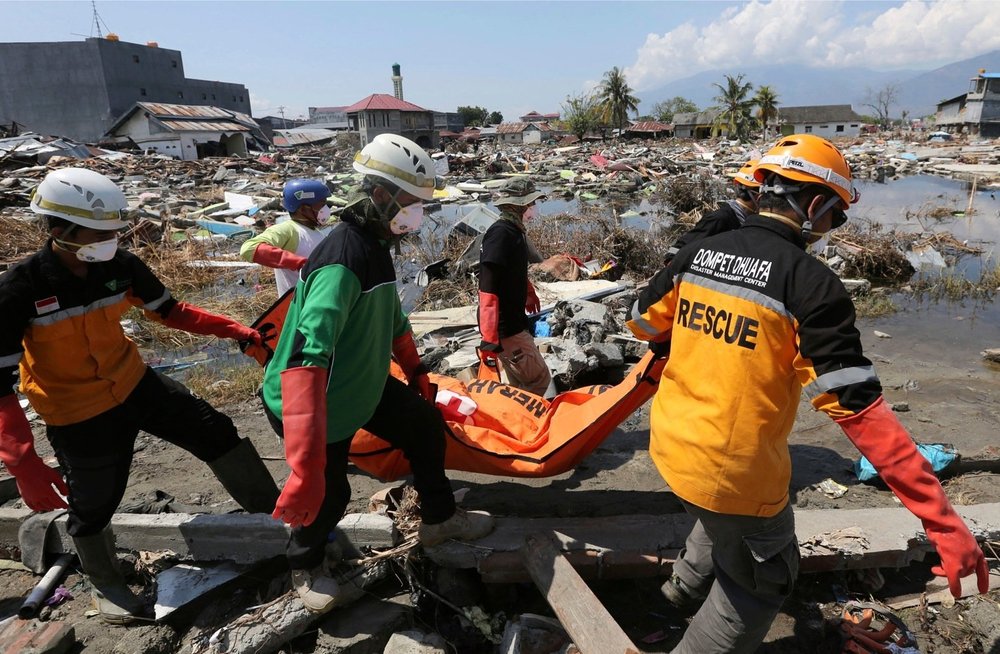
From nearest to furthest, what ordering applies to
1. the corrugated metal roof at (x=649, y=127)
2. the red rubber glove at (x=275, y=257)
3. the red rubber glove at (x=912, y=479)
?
1. the red rubber glove at (x=912, y=479)
2. the red rubber glove at (x=275, y=257)
3. the corrugated metal roof at (x=649, y=127)

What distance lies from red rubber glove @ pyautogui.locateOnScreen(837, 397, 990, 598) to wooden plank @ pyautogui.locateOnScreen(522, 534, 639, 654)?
38.8 inches

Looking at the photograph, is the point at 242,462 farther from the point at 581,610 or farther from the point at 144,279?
the point at 581,610

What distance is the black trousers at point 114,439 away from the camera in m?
2.42

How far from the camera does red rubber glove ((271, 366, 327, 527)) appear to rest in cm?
188

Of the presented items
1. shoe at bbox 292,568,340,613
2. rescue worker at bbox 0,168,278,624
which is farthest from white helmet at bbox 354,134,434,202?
shoe at bbox 292,568,340,613

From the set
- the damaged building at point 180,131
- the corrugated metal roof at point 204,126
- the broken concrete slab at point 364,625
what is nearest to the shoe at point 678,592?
the broken concrete slab at point 364,625

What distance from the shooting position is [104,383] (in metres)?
2.45

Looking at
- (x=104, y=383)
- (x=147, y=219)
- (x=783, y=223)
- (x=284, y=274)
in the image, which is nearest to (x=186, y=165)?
(x=147, y=219)

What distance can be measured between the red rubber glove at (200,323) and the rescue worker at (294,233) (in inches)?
39.2

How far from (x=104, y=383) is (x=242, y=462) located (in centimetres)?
76

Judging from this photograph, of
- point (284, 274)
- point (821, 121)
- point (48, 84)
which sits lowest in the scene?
point (284, 274)

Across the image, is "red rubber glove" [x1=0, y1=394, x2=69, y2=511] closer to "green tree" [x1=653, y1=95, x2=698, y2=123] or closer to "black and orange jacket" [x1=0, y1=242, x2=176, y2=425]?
"black and orange jacket" [x1=0, y1=242, x2=176, y2=425]

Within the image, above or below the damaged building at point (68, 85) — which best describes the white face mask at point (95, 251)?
below

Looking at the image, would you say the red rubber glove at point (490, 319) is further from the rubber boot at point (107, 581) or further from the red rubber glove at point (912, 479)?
the red rubber glove at point (912, 479)
